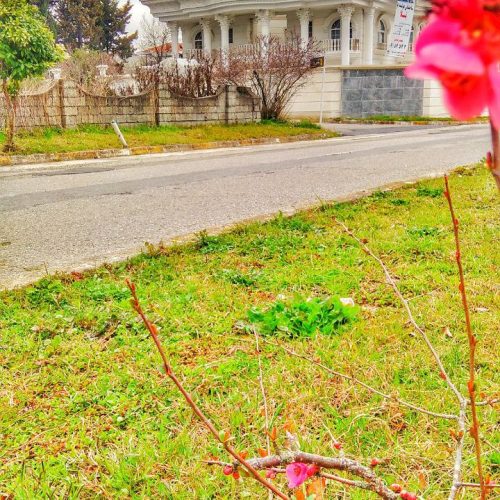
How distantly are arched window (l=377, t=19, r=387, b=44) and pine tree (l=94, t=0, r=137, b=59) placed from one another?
28107 mm

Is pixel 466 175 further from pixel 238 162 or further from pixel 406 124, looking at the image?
pixel 406 124

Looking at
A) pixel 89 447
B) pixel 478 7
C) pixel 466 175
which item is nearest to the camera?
pixel 478 7

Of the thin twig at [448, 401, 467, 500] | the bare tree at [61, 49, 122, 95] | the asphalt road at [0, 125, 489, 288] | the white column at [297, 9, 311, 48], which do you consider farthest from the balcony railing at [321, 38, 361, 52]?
the thin twig at [448, 401, 467, 500]

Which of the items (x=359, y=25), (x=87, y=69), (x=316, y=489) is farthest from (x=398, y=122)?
(x=316, y=489)

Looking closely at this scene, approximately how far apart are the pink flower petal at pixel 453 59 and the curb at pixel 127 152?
13333mm

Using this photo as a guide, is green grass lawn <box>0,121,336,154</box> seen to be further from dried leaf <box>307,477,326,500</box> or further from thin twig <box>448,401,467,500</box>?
thin twig <box>448,401,467,500</box>

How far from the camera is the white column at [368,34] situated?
39125mm

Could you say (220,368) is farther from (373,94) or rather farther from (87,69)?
(87,69)

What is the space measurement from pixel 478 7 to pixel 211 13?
42367mm

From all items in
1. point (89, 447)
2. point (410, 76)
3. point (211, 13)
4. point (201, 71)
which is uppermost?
point (211, 13)

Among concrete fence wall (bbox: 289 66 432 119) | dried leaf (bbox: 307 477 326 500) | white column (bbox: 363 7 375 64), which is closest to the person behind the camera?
dried leaf (bbox: 307 477 326 500)

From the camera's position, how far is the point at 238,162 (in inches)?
458

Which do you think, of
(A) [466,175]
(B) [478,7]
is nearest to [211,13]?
(A) [466,175]

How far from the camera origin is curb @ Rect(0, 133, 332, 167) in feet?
42.6
